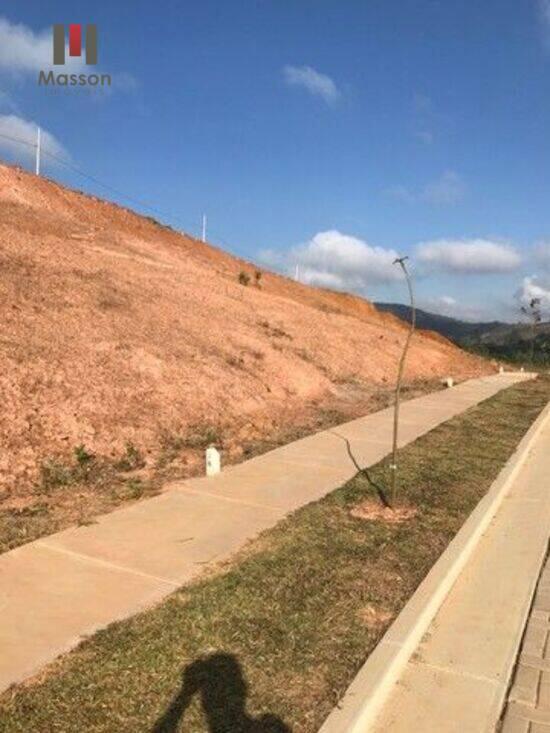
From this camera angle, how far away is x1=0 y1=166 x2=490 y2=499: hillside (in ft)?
31.1

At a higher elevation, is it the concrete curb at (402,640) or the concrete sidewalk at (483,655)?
the concrete curb at (402,640)

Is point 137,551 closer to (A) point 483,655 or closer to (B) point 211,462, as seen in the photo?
(B) point 211,462

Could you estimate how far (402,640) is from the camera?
453 cm

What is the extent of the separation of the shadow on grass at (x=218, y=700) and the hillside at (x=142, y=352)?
427 centimetres

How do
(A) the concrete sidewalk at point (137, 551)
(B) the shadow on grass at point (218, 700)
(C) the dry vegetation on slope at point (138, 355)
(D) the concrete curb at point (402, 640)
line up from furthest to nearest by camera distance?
(C) the dry vegetation on slope at point (138, 355)
(A) the concrete sidewalk at point (137, 551)
(D) the concrete curb at point (402, 640)
(B) the shadow on grass at point (218, 700)

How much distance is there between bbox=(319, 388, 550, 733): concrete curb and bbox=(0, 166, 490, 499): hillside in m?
3.83

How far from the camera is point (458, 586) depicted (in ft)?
19.1

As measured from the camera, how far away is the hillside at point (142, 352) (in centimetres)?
949

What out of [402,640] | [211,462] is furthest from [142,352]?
[402,640]

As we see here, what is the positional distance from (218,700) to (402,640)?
1391 mm

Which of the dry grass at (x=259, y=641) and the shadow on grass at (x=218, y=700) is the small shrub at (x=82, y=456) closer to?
the dry grass at (x=259, y=641)

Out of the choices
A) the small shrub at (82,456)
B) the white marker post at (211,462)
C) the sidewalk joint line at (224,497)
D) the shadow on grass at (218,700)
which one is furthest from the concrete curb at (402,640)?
the small shrub at (82,456)

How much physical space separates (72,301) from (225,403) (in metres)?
4.18

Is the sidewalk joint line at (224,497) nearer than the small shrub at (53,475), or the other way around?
the sidewalk joint line at (224,497)
